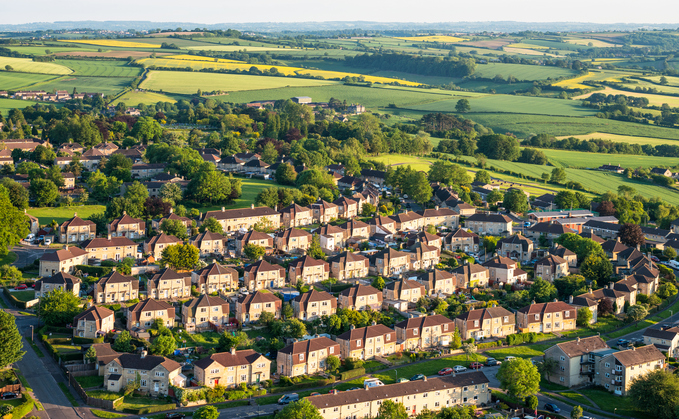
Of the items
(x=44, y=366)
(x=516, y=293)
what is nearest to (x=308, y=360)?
Answer: (x=44, y=366)

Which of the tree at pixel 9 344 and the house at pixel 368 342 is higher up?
the tree at pixel 9 344

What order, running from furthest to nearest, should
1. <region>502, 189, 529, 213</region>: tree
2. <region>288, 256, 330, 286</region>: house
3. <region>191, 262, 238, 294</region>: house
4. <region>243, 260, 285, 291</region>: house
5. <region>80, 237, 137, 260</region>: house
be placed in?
<region>502, 189, 529, 213</region>: tree, <region>80, 237, 137, 260</region>: house, <region>288, 256, 330, 286</region>: house, <region>243, 260, 285, 291</region>: house, <region>191, 262, 238, 294</region>: house

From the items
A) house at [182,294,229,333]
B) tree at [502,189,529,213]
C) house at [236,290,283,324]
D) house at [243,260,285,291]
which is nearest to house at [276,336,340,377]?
house at [236,290,283,324]

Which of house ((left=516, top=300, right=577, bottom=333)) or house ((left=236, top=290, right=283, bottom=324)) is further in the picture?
house ((left=516, top=300, right=577, bottom=333))

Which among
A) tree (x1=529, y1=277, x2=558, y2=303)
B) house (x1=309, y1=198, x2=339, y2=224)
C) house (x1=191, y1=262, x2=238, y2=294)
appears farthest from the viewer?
house (x1=309, y1=198, x2=339, y2=224)

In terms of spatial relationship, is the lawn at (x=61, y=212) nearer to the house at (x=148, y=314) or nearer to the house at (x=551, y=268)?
the house at (x=148, y=314)

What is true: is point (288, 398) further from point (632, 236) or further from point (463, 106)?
point (463, 106)

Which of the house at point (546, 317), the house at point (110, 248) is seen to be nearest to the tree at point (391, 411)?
the house at point (546, 317)

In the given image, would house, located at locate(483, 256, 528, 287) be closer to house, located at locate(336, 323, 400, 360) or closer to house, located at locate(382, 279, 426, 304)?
house, located at locate(382, 279, 426, 304)
